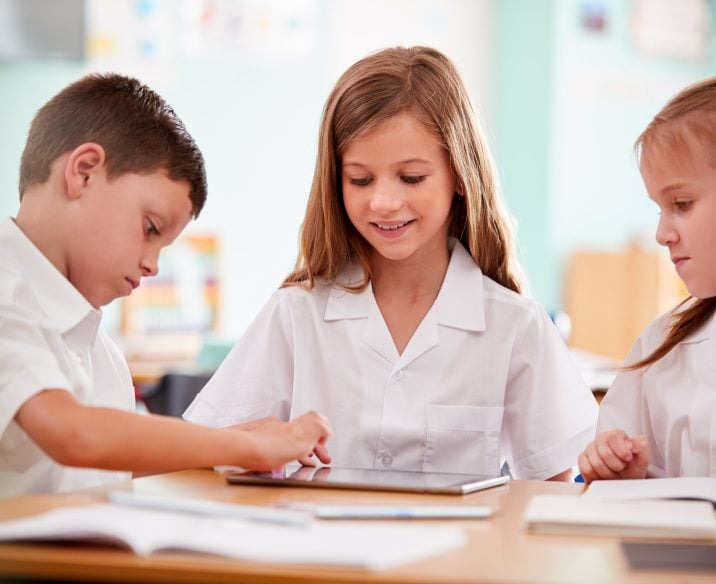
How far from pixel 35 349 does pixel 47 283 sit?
0.56 ft

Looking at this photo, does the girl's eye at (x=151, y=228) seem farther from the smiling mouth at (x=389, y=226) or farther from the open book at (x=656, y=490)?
the open book at (x=656, y=490)

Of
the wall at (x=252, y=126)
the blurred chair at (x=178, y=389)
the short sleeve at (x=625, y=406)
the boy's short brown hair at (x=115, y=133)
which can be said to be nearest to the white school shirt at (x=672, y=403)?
the short sleeve at (x=625, y=406)

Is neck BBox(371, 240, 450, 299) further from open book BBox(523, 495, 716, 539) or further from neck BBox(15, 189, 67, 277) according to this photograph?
open book BBox(523, 495, 716, 539)

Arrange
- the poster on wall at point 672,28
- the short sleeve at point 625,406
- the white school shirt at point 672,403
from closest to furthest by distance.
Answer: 1. the white school shirt at point 672,403
2. the short sleeve at point 625,406
3. the poster on wall at point 672,28

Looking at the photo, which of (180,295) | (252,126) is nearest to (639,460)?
(180,295)

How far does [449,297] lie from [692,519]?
2.92 feet

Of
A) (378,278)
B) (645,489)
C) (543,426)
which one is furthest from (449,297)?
(645,489)

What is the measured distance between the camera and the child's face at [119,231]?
56.8 inches

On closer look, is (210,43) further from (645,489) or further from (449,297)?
(645,489)

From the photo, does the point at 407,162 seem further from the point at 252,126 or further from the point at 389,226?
the point at 252,126

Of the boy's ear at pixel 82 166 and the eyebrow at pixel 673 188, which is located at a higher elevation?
the boy's ear at pixel 82 166

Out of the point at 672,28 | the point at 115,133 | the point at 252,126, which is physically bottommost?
the point at 115,133

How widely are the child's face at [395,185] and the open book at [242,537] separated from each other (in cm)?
88

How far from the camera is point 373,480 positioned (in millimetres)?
1343
